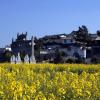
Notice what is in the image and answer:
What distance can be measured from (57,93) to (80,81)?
1.07 metres

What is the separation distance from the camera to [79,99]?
8.37 meters

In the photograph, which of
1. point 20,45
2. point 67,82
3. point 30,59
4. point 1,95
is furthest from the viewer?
point 20,45

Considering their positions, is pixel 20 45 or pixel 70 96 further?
pixel 20 45

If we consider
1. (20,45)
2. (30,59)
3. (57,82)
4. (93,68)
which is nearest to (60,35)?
(20,45)

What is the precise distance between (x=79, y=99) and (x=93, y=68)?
18929 millimetres

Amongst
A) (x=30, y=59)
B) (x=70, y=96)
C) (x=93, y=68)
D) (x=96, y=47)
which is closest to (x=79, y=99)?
(x=70, y=96)

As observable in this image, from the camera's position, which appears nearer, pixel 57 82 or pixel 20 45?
pixel 57 82

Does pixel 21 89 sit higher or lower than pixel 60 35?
lower

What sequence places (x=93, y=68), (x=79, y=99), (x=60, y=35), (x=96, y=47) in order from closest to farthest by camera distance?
(x=79, y=99)
(x=93, y=68)
(x=96, y=47)
(x=60, y=35)

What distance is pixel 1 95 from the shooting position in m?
7.85

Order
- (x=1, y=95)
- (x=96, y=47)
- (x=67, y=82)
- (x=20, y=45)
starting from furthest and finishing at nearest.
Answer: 1. (x=20, y=45)
2. (x=96, y=47)
3. (x=67, y=82)
4. (x=1, y=95)

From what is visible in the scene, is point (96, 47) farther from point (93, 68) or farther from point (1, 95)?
point (1, 95)

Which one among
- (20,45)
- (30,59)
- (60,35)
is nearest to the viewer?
(30,59)

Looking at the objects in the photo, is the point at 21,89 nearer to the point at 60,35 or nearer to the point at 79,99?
the point at 79,99
